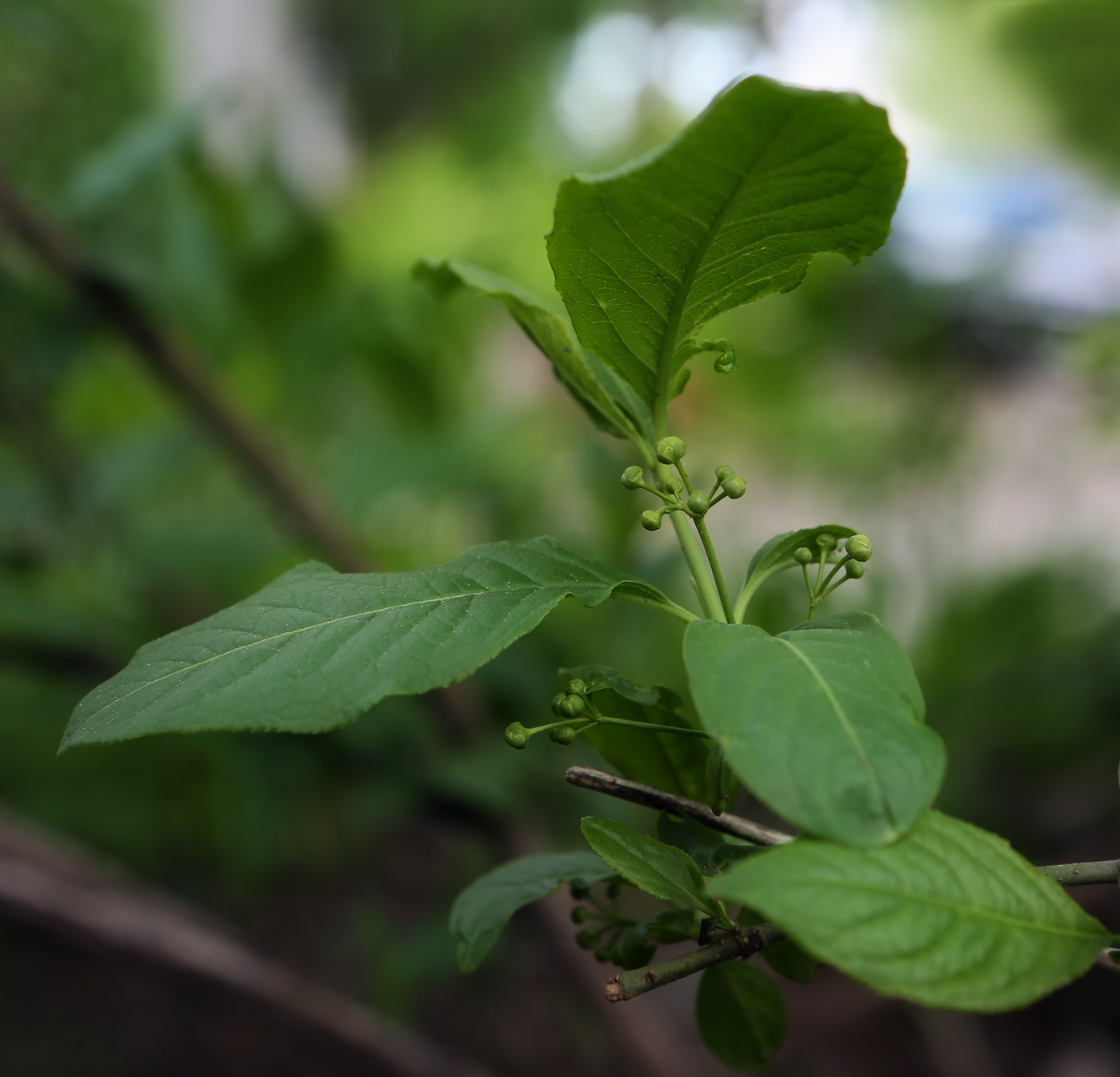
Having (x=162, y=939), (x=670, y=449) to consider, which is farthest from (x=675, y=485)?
(x=162, y=939)

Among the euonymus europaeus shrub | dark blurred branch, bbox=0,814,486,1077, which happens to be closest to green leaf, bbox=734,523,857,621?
the euonymus europaeus shrub

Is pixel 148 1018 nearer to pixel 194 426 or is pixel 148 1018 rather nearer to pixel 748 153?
pixel 194 426

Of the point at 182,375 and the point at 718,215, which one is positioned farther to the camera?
the point at 182,375

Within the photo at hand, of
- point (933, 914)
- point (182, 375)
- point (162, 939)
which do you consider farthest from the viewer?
point (182, 375)

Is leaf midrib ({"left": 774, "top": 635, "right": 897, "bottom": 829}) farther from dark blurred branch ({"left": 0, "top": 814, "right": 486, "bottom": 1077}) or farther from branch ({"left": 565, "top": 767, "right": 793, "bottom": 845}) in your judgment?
dark blurred branch ({"left": 0, "top": 814, "right": 486, "bottom": 1077})

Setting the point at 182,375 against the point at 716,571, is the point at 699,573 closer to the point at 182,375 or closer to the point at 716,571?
the point at 716,571

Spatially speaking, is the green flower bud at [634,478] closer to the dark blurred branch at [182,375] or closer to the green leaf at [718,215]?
the green leaf at [718,215]

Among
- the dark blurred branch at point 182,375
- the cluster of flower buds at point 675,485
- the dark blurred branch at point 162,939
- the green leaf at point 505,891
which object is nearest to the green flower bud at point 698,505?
the cluster of flower buds at point 675,485
